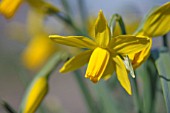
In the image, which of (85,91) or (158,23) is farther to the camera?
(85,91)

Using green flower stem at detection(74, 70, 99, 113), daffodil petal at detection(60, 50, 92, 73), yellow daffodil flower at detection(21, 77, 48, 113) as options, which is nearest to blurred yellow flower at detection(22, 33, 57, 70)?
green flower stem at detection(74, 70, 99, 113)

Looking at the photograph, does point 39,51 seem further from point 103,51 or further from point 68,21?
point 103,51

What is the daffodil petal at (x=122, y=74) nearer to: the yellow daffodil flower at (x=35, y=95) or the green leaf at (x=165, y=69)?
the green leaf at (x=165, y=69)

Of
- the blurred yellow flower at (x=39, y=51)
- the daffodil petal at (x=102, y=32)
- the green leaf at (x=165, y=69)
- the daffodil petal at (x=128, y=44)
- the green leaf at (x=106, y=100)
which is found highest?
the daffodil petal at (x=102, y=32)

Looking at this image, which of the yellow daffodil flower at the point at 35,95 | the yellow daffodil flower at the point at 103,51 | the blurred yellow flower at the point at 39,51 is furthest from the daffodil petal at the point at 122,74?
the blurred yellow flower at the point at 39,51

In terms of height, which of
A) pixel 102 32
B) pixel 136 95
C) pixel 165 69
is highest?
pixel 102 32

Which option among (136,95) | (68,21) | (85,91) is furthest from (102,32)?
(85,91)

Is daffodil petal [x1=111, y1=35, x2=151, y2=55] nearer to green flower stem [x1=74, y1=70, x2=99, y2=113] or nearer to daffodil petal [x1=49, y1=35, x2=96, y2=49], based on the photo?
daffodil petal [x1=49, y1=35, x2=96, y2=49]

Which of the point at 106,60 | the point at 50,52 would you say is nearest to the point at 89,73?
the point at 106,60
